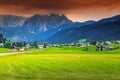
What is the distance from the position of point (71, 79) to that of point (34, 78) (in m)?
5.04

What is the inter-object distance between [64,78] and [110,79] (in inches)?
233

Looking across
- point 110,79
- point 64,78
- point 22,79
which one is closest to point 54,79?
point 64,78

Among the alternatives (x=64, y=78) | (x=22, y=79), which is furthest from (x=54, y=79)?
(x=22, y=79)

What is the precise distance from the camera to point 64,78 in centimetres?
4094

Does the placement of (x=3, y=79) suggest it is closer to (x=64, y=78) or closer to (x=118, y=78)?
(x=64, y=78)

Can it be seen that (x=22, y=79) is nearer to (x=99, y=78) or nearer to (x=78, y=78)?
(x=78, y=78)

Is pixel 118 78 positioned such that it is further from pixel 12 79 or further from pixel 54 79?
pixel 12 79

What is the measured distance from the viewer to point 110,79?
39.2 m

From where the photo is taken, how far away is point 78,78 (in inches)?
1609

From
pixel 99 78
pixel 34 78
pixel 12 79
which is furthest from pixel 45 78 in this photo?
pixel 99 78

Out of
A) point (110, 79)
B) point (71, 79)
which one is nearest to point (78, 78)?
point (71, 79)

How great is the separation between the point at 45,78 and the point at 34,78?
1.44 meters

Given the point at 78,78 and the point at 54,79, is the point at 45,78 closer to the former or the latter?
the point at 54,79

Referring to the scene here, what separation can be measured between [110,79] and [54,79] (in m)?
6.98
